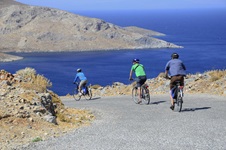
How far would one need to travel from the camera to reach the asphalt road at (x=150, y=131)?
8188mm

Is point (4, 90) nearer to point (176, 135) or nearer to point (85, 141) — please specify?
point (85, 141)

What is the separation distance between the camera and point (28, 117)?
9938mm

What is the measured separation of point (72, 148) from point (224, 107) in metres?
7.39

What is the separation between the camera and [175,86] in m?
13.0

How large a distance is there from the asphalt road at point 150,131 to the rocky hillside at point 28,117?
426 millimetres

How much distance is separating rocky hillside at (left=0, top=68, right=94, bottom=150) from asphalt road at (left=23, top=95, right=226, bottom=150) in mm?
426

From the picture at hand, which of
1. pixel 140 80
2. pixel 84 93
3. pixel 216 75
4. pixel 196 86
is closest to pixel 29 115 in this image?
pixel 140 80

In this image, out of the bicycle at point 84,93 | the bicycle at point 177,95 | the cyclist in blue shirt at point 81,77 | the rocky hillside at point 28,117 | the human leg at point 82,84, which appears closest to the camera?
the rocky hillside at point 28,117

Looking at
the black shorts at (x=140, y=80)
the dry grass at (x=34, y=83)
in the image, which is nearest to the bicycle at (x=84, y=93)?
the dry grass at (x=34, y=83)

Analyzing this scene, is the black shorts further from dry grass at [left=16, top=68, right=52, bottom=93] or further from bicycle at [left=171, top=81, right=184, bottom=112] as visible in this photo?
dry grass at [left=16, top=68, right=52, bottom=93]

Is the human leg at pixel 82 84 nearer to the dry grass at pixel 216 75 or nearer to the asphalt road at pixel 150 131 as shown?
the dry grass at pixel 216 75

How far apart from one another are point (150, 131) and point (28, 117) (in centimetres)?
278

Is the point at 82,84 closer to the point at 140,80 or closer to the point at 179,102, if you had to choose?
the point at 140,80

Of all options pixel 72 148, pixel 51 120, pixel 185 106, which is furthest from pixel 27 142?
pixel 185 106
